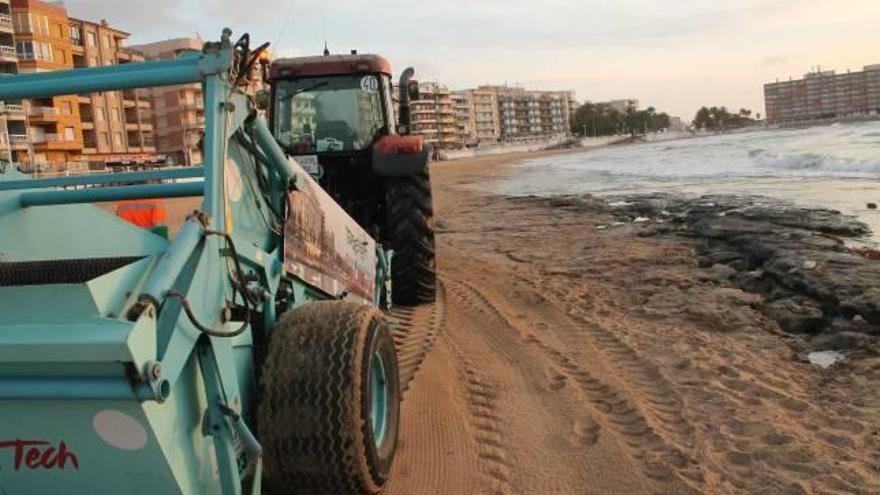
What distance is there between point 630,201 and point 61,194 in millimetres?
17224

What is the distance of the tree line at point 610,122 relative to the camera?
497 ft

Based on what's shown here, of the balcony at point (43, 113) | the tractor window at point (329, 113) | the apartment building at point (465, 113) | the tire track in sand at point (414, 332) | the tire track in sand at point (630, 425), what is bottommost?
the tire track in sand at point (630, 425)

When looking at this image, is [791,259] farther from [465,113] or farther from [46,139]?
[465,113]

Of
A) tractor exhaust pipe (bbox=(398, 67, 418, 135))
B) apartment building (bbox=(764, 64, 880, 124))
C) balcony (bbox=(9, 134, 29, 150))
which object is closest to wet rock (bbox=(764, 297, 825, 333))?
tractor exhaust pipe (bbox=(398, 67, 418, 135))

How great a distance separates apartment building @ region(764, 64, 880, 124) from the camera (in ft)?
416

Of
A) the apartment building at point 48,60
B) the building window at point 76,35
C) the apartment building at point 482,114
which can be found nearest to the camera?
the apartment building at point 48,60

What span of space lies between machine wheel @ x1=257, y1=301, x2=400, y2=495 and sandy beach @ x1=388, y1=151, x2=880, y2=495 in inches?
31.0

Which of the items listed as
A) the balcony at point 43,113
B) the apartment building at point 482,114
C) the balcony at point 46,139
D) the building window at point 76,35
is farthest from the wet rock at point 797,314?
the apartment building at point 482,114

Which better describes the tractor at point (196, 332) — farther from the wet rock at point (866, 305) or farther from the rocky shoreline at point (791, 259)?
the wet rock at point (866, 305)

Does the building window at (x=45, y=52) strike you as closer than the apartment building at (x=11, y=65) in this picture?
No

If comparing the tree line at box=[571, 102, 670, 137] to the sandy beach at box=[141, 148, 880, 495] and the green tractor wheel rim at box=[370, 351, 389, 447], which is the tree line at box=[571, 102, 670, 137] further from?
the green tractor wheel rim at box=[370, 351, 389, 447]

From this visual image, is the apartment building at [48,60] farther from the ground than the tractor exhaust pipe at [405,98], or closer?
farther from the ground

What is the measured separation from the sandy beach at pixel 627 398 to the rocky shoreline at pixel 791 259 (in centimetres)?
25

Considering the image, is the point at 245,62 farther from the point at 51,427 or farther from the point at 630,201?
the point at 630,201
